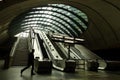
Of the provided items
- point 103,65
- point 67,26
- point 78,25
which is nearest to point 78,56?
point 103,65

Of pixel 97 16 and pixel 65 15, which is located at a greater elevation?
pixel 65 15

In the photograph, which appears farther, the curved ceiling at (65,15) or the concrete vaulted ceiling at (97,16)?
the curved ceiling at (65,15)

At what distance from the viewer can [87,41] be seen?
133 ft

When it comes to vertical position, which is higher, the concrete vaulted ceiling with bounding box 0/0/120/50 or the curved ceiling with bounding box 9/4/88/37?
the curved ceiling with bounding box 9/4/88/37

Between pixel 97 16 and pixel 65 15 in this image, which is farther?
pixel 65 15

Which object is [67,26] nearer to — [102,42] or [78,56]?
[102,42]

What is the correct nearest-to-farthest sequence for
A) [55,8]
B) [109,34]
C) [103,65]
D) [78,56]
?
[103,65] → [78,56] → [109,34] → [55,8]

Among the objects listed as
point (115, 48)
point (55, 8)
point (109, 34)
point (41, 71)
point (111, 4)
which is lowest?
point (41, 71)

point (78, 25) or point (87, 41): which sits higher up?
point (78, 25)

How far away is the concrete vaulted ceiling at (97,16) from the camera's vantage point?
22.9 m

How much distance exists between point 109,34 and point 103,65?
10.3 meters

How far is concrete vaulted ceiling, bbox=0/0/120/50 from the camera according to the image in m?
22.9

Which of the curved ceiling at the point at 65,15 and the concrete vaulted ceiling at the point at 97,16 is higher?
the curved ceiling at the point at 65,15

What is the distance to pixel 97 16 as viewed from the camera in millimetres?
29562
